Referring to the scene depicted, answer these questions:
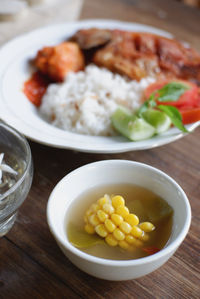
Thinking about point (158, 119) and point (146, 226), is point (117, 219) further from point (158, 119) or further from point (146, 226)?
point (158, 119)

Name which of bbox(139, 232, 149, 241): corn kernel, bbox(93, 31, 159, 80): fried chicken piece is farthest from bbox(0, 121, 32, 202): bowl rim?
bbox(93, 31, 159, 80): fried chicken piece

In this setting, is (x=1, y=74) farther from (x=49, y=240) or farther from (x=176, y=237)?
(x=176, y=237)

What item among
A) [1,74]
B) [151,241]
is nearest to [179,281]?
[151,241]

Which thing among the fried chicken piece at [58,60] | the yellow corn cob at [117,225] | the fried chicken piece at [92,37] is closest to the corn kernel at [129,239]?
the yellow corn cob at [117,225]

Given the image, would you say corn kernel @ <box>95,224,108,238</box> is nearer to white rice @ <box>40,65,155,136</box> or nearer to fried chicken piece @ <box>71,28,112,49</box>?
Result: white rice @ <box>40,65,155,136</box>

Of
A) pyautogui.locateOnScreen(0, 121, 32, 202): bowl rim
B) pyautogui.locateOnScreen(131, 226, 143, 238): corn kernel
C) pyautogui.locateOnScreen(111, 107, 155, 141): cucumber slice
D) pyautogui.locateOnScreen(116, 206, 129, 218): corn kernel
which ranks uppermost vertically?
pyautogui.locateOnScreen(0, 121, 32, 202): bowl rim

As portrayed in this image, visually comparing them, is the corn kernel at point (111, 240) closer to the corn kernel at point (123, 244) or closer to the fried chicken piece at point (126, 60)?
the corn kernel at point (123, 244)

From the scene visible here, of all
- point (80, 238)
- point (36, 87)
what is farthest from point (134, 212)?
point (36, 87)
